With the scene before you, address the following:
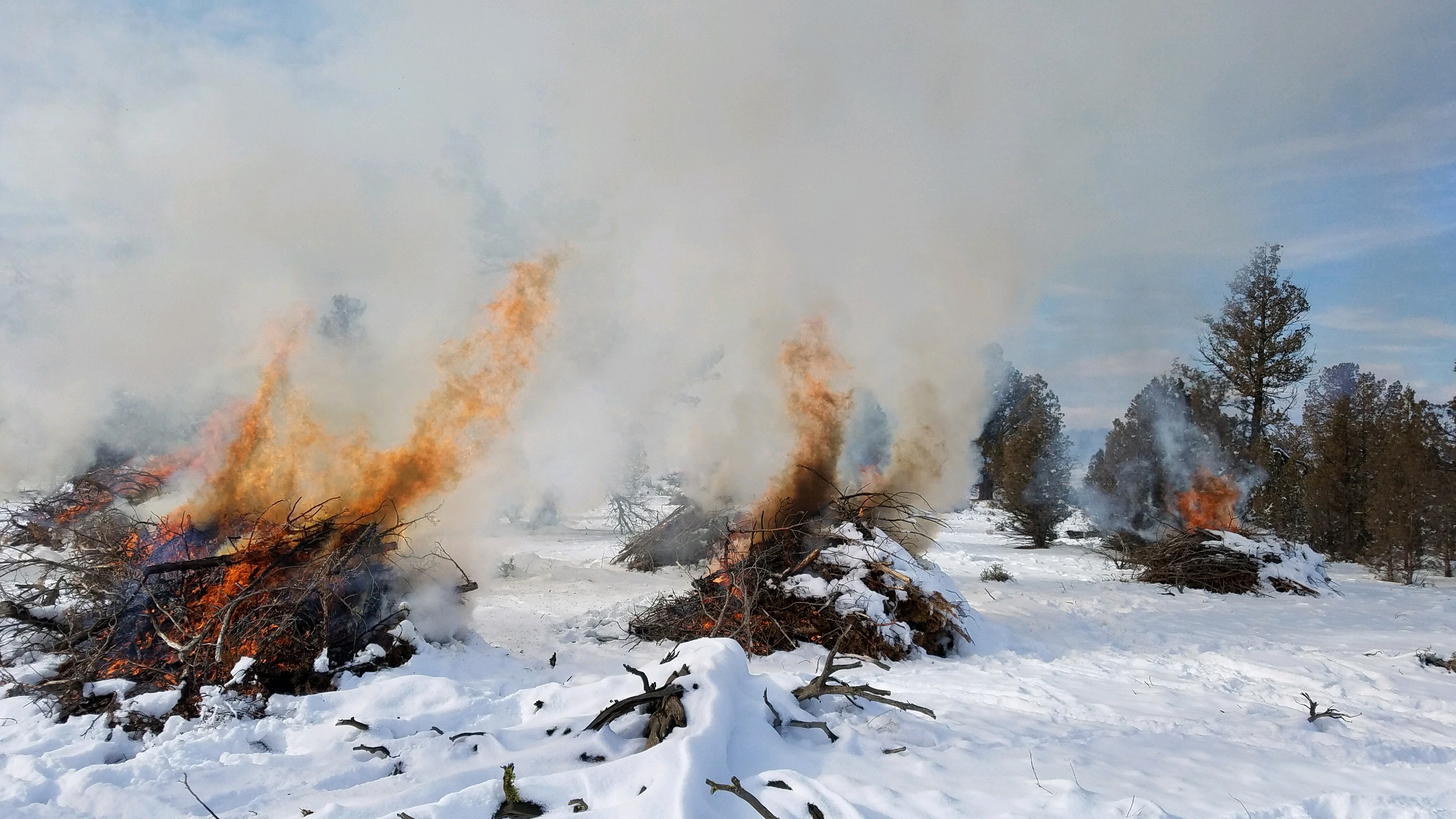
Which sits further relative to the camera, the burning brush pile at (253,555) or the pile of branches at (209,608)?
the burning brush pile at (253,555)

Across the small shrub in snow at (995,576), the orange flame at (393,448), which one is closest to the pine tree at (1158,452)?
the small shrub in snow at (995,576)

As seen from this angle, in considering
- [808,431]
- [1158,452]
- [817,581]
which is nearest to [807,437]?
[808,431]

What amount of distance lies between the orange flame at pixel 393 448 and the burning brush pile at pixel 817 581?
4.04m

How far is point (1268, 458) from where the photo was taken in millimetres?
23109

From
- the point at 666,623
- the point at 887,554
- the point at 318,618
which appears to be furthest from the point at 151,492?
the point at 887,554

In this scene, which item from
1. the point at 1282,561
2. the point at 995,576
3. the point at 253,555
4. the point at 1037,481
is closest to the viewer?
the point at 253,555

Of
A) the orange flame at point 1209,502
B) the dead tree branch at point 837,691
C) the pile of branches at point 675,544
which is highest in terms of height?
the orange flame at point 1209,502

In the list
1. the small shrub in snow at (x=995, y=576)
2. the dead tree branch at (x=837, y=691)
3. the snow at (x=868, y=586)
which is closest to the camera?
the dead tree branch at (x=837, y=691)

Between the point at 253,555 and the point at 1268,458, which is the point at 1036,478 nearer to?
the point at 1268,458

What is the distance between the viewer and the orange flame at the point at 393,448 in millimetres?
10477

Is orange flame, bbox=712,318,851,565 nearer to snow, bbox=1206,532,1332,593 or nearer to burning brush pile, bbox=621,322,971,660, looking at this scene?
burning brush pile, bbox=621,322,971,660

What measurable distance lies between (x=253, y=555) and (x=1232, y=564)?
18.1 meters

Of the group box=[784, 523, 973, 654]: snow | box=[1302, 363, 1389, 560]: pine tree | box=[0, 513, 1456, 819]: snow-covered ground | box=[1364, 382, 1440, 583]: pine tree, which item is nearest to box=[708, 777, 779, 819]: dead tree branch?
box=[0, 513, 1456, 819]: snow-covered ground

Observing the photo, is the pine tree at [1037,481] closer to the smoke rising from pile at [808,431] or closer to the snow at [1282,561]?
the snow at [1282,561]
